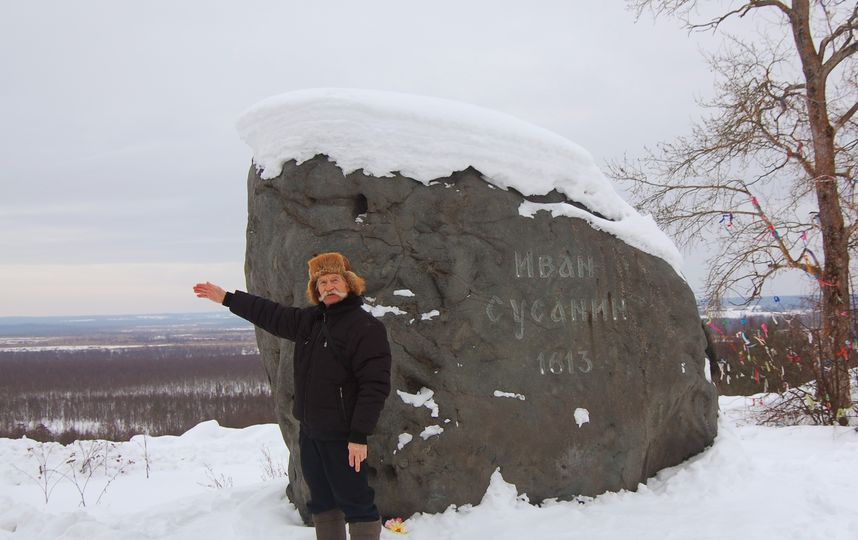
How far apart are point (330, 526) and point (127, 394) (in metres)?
55.0

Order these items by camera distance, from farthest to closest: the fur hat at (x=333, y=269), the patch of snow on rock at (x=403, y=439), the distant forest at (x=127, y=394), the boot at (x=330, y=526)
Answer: the distant forest at (x=127, y=394), the patch of snow on rock at (x=403, y=439), the boot at (x=330, y=526), the fur hat at (x=333, y=269)

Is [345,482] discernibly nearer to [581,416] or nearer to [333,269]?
[333,269]

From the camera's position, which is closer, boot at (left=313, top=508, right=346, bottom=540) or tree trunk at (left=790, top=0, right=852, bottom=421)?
boot at (left=313, top=508, right=346, bottom=540)

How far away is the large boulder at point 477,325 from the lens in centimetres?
445

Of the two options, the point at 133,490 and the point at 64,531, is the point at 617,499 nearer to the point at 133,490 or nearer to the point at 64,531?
the point at 64,531

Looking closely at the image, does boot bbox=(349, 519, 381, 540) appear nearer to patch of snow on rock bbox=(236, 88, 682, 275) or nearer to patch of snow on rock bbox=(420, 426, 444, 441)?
patch of snow on rock bbox=(420, 426, 444, 441)

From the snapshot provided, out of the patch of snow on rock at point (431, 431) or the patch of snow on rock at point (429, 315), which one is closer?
the patch of snow on rock at point (431, 431)

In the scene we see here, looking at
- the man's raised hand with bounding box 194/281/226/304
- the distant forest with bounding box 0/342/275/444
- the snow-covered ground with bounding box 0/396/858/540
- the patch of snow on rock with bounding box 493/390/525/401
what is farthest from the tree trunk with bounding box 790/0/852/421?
the distant forest with bounding box 0/342/275/444

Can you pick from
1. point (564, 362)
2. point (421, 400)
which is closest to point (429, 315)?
point (421, 400)

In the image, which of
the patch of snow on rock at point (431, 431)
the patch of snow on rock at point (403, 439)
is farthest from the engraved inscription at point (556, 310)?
the patch of snow on rock at point (403, 439)

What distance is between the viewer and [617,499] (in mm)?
4805

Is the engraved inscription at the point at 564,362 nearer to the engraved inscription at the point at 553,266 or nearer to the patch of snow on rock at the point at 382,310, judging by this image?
the engraved inscription at the point at 553,266

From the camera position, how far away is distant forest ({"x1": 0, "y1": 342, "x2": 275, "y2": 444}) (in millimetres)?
38969

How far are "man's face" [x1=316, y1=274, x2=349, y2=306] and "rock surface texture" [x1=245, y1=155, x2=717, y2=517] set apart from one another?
0.84 metres
